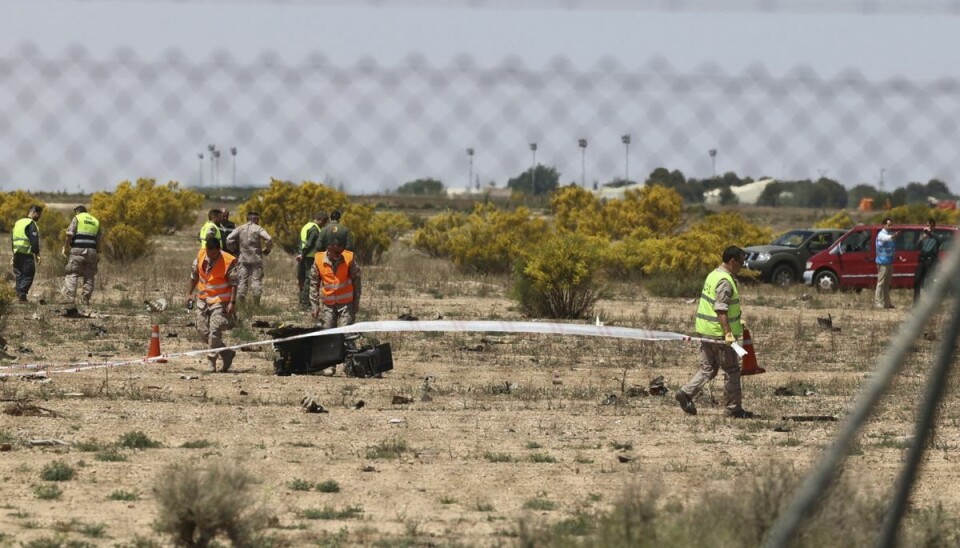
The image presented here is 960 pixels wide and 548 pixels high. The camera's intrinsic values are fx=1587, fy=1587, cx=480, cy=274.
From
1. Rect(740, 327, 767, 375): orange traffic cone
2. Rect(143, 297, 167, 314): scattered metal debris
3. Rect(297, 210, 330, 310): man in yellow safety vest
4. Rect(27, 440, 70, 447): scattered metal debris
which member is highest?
Rect(297, 210, 330, 310): man in yellow safety vest

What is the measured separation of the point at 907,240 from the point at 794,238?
4.72 m

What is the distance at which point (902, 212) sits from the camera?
142 feet

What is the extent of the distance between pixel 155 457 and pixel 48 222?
3734cm

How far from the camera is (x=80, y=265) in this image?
22172 mm

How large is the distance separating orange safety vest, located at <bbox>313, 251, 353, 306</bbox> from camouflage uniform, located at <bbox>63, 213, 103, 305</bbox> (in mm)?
6749

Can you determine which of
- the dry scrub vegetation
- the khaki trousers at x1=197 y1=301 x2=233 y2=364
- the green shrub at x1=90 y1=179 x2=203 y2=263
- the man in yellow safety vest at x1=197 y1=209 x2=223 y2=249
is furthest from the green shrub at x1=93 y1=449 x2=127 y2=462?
the green shrub at x1=90 y1=179 x2=203 y2=263

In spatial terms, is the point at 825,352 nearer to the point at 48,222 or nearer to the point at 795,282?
the point at 795,282

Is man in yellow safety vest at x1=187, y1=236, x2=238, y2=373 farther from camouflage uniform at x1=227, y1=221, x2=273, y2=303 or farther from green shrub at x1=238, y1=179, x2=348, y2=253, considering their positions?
green shrub at x1=238, y1=179, x2=348, y2=253

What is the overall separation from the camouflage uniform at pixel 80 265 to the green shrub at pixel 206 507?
1509cm

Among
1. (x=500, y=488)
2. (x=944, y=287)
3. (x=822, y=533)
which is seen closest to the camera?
(x=944, y=287)

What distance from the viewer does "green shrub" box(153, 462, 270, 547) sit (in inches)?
278

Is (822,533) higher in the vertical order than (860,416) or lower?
lower

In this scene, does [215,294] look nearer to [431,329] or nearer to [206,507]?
[431,329]

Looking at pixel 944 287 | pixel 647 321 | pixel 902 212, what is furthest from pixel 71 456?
pixel 902 212
